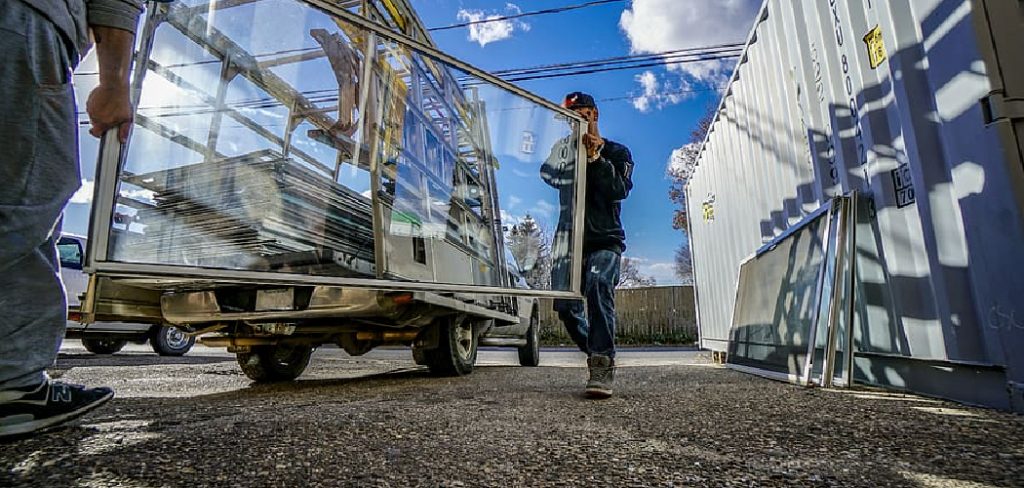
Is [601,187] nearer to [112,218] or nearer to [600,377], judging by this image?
[600,377]

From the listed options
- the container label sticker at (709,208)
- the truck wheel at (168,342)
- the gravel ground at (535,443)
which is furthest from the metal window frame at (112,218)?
the truck wheel at (168,342)

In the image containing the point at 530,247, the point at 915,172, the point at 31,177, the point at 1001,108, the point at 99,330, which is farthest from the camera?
the point at 99,330

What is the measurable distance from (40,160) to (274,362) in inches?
110

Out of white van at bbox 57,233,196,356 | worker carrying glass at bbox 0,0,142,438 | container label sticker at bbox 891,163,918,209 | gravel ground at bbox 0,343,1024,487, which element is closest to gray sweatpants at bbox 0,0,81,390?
worker carrying glass at bbox 0,0,142,438

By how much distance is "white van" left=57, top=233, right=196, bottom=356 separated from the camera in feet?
22.6

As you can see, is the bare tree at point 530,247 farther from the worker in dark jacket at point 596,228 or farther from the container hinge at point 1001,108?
the container hinge at point 1001,108

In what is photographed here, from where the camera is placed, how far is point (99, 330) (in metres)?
7.11

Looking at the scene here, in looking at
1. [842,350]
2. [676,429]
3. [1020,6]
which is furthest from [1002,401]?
[1020,6]

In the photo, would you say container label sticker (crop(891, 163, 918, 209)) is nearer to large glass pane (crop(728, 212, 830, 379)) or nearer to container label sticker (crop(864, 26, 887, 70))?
large glass pane (crop(728, 212, 830, 379))

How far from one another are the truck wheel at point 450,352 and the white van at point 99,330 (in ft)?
14.9

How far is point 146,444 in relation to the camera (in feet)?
5.13

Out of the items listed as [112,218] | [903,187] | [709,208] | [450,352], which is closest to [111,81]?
[112,218]

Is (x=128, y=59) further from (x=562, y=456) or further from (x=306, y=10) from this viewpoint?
(x=562, y=456)

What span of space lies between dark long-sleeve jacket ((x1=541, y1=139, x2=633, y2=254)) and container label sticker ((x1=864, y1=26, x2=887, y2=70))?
136cm
